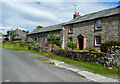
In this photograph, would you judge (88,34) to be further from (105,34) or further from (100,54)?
(100,54)

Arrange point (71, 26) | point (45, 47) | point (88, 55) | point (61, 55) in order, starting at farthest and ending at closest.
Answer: point (71, 26), point (45, 47), point (61, 55), point (88, 55)

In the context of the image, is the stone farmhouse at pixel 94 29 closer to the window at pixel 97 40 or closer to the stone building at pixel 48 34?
the window at pixel 97 40

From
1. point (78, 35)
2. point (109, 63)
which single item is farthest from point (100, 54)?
point (78, 35)

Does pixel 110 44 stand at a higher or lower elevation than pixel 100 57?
higher

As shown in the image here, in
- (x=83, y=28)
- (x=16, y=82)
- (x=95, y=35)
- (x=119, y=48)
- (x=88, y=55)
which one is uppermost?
(x=83, y=28)

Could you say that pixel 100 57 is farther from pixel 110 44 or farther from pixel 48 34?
pixel 48 34

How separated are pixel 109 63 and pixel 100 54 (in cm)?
91

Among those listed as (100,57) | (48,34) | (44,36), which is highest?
(48,34)

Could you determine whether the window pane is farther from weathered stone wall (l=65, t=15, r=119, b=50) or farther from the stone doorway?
the stone doorway

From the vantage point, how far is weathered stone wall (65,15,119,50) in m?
13.5

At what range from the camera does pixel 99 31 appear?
15.1m

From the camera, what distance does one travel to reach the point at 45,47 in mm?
14367

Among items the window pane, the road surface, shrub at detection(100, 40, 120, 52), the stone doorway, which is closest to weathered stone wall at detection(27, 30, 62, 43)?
the stone doorway

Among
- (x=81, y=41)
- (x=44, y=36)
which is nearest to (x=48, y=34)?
(x=44, y=36)
